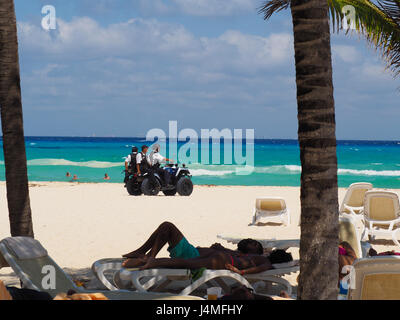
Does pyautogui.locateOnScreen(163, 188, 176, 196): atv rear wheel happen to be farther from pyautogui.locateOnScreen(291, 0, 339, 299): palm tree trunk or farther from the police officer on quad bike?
pyautogui.locateOnScreen(291, 0, 339, 299): palm tree trunk

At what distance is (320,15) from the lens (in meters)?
3.50

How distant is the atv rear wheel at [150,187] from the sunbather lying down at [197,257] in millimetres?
11080

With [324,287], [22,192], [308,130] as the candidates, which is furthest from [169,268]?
[308,130]

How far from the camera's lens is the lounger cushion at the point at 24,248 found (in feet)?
15.1

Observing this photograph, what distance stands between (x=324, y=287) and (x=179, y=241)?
89.6 inches

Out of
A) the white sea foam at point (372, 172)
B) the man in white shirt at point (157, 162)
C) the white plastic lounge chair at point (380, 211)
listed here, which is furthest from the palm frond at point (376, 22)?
the white sea foam at point (372, 172)

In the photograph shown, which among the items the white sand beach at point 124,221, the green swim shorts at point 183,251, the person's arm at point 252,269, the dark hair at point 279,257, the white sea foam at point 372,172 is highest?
the green swim shorts at point 183,251

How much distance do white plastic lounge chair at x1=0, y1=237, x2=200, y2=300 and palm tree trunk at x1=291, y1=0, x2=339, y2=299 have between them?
146 cm

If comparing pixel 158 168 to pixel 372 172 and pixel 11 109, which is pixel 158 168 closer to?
pixel 11 109

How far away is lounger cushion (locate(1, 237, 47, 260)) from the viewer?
15.1 feet

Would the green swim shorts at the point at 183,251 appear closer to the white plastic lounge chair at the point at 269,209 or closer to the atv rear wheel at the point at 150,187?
the white plastic lounge chair at the point at 269,209
